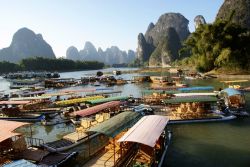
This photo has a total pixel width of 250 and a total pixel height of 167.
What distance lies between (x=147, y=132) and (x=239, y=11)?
492 feet

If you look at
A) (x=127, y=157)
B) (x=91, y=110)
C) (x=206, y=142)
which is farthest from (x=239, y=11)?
(x=127, y=157)

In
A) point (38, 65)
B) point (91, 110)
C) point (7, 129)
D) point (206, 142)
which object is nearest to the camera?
point (7, 129)

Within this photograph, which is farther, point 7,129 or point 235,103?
point 235,103

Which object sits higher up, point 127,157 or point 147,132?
point 147,132

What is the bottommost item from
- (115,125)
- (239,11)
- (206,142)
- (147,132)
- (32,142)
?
(206,142)

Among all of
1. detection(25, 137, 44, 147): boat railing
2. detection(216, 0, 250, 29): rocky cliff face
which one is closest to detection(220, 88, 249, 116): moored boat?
detection(25, 137, 44, 147): boat railing

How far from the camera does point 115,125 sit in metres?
18.2

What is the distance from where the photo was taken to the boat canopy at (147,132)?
51.2ft

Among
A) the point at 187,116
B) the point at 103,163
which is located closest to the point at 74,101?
the point at 187,116

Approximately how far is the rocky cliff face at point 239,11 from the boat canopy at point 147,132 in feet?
457

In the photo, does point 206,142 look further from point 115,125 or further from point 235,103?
point 235,103

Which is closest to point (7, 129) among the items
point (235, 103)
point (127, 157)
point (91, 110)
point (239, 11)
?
point (127, 157)

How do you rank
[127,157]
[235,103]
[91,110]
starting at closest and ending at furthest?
[127,157] < [91,110] < [235,103]

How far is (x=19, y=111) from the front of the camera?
3788 centimetres
